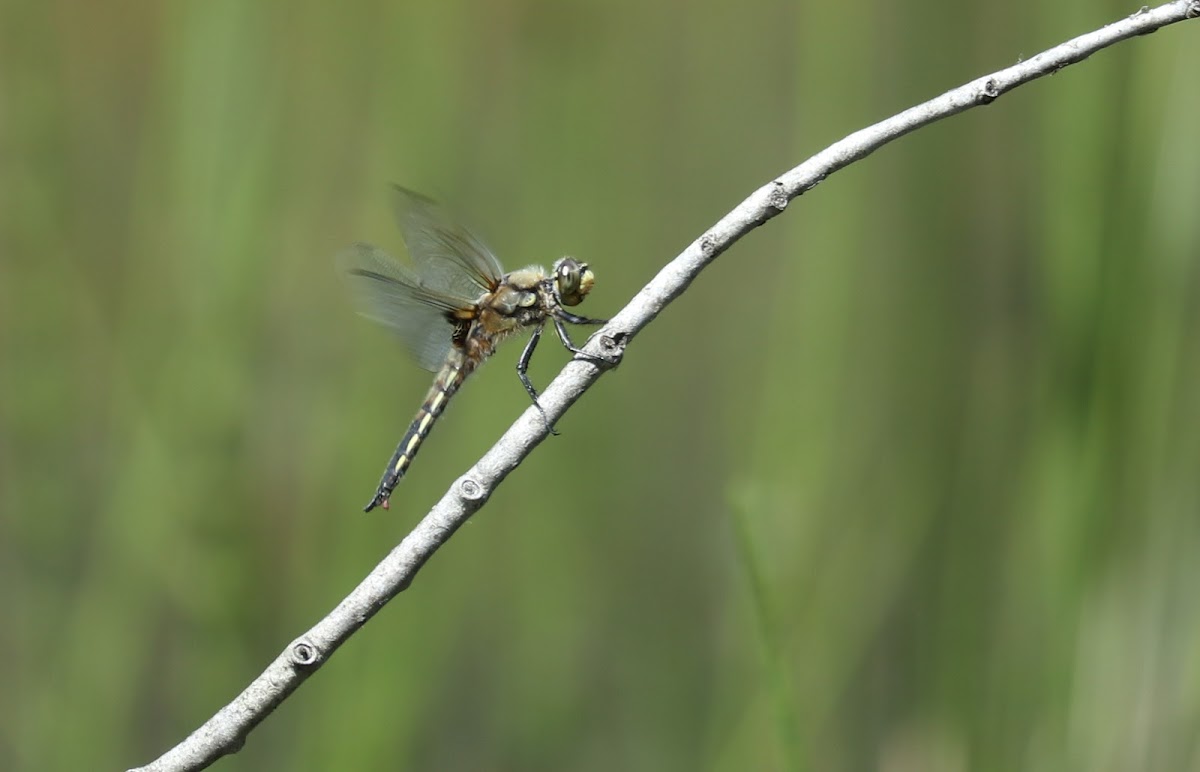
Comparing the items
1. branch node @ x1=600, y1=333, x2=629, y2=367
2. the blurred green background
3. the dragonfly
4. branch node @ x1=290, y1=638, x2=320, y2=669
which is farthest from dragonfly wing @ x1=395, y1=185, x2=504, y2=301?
branch node @ x1=290, y1=638, x2=320, y2=669

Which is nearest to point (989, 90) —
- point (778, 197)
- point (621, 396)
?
point (778, 197)

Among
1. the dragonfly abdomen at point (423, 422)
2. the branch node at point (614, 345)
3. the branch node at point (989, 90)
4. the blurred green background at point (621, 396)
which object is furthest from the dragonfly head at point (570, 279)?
the branch node at point (989, 90)

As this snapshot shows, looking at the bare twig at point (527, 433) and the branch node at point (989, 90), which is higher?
the branch node at point (989, 90)

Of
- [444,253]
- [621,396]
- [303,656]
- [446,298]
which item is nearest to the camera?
[303,656]

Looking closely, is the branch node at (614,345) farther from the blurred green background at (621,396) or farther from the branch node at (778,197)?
the blurred green background at (621,396)

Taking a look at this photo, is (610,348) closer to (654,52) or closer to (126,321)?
(126,321)

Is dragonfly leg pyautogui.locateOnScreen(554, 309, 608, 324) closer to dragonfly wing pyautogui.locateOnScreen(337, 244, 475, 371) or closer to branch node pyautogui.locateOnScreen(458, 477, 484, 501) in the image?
dragonfly wing pyautogui.locateOnScreen(337, 244, 475, 371)

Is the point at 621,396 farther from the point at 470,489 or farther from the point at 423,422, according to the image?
the point at 470,489

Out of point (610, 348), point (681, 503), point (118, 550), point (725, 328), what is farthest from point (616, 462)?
point (610, 348)
